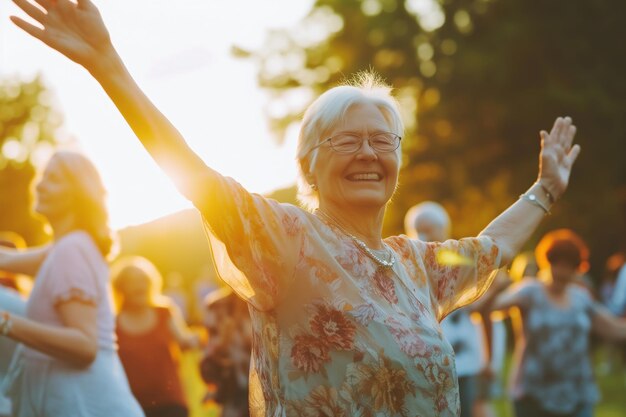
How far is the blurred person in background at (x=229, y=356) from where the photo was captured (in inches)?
286

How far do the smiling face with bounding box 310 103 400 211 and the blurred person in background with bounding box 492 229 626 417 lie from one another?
4585 millimetres

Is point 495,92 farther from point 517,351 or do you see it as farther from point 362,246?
point 362,246

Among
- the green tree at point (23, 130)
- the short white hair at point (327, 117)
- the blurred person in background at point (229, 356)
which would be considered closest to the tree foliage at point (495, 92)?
the blurred person in background at point (229, 356)

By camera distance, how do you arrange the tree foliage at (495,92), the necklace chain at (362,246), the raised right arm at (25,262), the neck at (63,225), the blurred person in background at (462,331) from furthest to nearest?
the tree foliage at (495,92) < the blurred person in background at (462,331) < the raised right arm at (25,262) < the neck at (63,225) < the necklace chain at (362,246)

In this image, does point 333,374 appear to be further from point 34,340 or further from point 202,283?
point 202,283

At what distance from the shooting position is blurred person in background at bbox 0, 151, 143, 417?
384 cm

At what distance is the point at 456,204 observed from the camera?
2661 cm

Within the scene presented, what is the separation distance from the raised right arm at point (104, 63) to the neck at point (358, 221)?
713 millimetres

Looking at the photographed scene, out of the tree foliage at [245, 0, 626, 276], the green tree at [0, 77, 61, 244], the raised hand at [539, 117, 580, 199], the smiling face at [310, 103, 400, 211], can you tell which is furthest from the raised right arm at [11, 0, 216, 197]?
the green tree at [0, 77, 61, 244]

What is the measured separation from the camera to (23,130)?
58.9m

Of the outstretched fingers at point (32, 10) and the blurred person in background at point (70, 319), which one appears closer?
the outstretched fingers at point (32, 10)

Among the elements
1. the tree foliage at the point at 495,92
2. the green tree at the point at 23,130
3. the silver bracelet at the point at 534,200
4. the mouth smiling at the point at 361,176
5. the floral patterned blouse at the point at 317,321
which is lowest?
the floral patterned blouse at the point at 317,321

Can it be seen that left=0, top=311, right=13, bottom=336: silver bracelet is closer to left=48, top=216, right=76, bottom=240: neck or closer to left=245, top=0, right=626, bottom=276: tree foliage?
left=48, top=216, right=76, bottom=240: neck

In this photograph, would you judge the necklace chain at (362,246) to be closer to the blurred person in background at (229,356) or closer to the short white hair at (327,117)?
the short white hair at (327,117)
